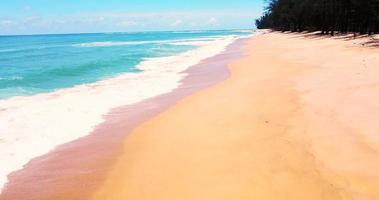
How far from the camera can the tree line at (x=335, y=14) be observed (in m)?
46.8

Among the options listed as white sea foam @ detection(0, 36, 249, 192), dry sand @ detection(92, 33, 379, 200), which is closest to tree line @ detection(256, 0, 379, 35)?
white sea foam @ detection(0, 36, 249, 192)

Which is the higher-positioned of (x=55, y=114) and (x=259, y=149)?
(x=259, y=149)

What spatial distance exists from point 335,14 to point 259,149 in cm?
5776

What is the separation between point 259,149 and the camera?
8.24m

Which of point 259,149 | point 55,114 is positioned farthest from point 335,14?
point 259,149

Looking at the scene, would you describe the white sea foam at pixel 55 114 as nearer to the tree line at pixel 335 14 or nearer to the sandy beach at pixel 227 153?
the sandy beach at pixel 227 153

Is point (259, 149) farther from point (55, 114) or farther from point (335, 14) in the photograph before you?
point (335, 14)

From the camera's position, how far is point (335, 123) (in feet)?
31.1

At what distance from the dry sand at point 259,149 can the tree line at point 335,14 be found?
95.8ft

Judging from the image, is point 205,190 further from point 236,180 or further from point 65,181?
point 65,181

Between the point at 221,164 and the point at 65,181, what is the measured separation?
2.54 m

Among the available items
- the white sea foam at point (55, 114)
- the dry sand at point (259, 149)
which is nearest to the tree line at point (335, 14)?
the white sea foam at point (55, 114)

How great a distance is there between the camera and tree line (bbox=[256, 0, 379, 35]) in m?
46.8

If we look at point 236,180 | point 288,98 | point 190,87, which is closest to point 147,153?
point 236,180
